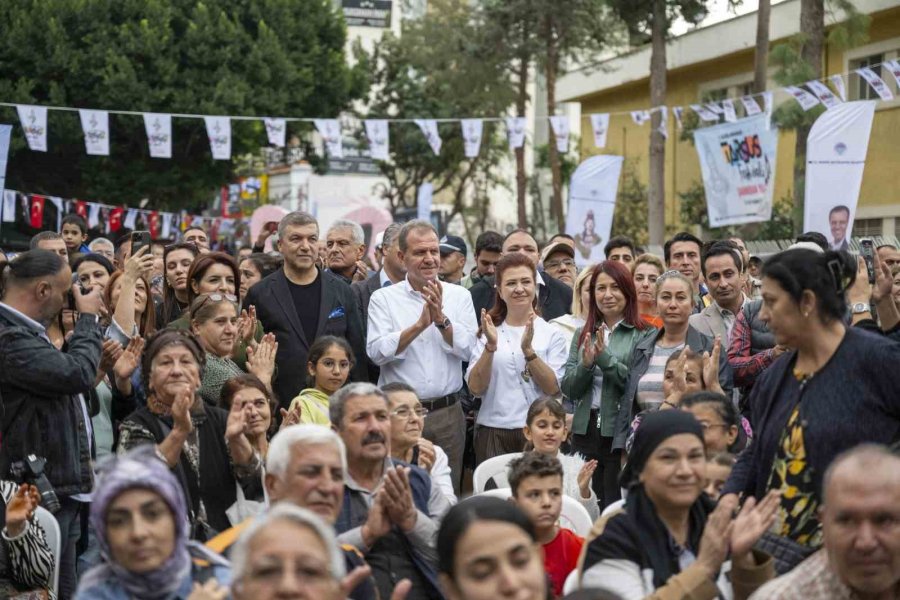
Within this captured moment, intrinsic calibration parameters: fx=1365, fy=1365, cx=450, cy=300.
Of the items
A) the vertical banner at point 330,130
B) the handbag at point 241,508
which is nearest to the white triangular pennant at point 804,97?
the vertical banner at point 330,130

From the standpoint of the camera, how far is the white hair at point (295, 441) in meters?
5.05

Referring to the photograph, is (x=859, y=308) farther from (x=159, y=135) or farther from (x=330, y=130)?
(x=159, y=135)

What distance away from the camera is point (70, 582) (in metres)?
7.14

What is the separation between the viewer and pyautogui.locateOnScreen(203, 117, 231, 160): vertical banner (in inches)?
907

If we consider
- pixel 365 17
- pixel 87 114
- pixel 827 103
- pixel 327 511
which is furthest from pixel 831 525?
pixel 365 17

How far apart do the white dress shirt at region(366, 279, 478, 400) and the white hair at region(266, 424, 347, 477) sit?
363 cm

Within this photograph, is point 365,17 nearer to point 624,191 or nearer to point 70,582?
point 624,191

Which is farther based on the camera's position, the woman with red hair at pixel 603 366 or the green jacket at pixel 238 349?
the woman with red hair at pixel 603 366

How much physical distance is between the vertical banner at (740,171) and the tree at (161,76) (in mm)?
14715

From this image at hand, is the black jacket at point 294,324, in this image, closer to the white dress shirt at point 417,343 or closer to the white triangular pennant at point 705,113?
the white dress shirt at point 417,343

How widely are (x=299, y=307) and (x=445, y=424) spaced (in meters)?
1.30

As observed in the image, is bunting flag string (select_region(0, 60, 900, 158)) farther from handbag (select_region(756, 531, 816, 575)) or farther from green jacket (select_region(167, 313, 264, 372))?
handbag (select_region(756, 531, 816, 575))

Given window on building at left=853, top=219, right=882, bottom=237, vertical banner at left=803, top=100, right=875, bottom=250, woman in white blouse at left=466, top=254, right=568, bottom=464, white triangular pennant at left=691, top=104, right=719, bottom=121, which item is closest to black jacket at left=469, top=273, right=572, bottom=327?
woman in white blouse at left=466, top=254, right=568, bottom=464

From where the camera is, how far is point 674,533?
497cm
